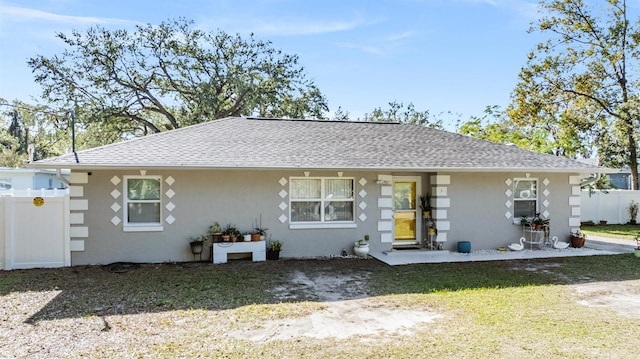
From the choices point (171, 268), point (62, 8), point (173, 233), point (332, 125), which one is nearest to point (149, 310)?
point (171, 268)

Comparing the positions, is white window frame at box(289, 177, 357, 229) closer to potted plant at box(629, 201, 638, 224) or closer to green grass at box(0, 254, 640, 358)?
green grass at box(0, 254, 640, 358)

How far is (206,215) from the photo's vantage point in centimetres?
931

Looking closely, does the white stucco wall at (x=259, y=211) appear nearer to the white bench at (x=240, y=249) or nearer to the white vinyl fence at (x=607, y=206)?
the white bench at (x=240, y=249)

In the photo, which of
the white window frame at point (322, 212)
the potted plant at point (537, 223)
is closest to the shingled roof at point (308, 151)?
the white window frame at point (322, 212)

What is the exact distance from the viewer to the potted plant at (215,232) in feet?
30.0

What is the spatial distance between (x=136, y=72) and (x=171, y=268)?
17.9 metres

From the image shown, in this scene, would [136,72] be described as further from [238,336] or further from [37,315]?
[238,336]

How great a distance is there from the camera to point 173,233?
913 cm

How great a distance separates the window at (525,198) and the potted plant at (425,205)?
2439mm

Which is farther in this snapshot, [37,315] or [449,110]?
[449,110]

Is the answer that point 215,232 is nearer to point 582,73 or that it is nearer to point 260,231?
point 260,231

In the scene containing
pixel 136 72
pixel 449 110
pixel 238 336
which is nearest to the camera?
pixel 238 336

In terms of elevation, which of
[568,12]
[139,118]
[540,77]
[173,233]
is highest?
[568,12]

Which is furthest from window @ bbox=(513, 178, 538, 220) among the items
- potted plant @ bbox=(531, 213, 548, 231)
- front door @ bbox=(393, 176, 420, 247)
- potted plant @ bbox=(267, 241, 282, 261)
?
potted plant @ bbox=(267, 241, 282, 261)
